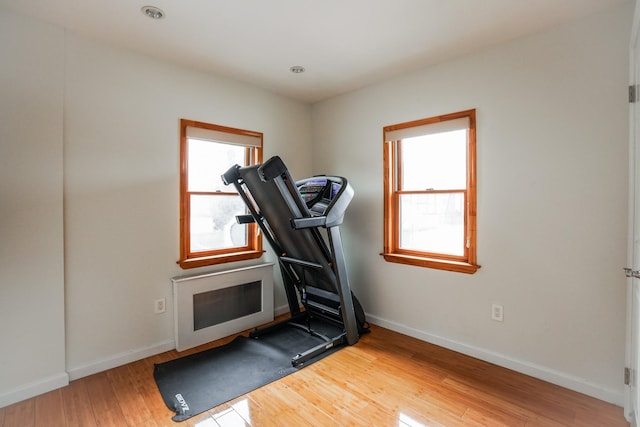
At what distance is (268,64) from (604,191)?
2.77 m

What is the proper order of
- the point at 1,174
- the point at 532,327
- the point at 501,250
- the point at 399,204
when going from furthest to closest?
the point at 399,204, the point at 501,250, the point at 532,327, the point at 1,174

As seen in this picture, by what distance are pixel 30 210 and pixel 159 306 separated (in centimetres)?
120

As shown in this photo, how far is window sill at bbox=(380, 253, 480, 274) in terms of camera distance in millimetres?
2703

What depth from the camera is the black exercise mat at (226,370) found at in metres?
2.12

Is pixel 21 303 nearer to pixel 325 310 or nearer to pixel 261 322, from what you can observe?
pixel 261 322

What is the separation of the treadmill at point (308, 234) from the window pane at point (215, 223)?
43 centimetres

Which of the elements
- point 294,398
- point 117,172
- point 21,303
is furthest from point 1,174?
point 294,398

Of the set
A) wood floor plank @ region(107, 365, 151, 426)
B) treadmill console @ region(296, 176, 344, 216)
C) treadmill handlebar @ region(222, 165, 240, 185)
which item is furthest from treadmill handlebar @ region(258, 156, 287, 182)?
wood floor plank @ region(107, 365, 151, 426)

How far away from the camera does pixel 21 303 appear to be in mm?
2139

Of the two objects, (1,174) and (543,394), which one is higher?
(1,174)

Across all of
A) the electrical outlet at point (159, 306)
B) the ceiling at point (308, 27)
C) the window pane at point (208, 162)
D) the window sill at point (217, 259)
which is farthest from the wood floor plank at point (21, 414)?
the ceiling at point (308, 27)

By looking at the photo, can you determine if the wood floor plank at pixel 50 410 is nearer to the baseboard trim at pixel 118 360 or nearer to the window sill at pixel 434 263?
the baseboard trim at pixel 118 360

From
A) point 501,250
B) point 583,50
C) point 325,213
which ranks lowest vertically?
point 501,250

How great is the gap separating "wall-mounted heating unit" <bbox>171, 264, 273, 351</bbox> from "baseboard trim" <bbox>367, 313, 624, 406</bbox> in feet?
4.83
